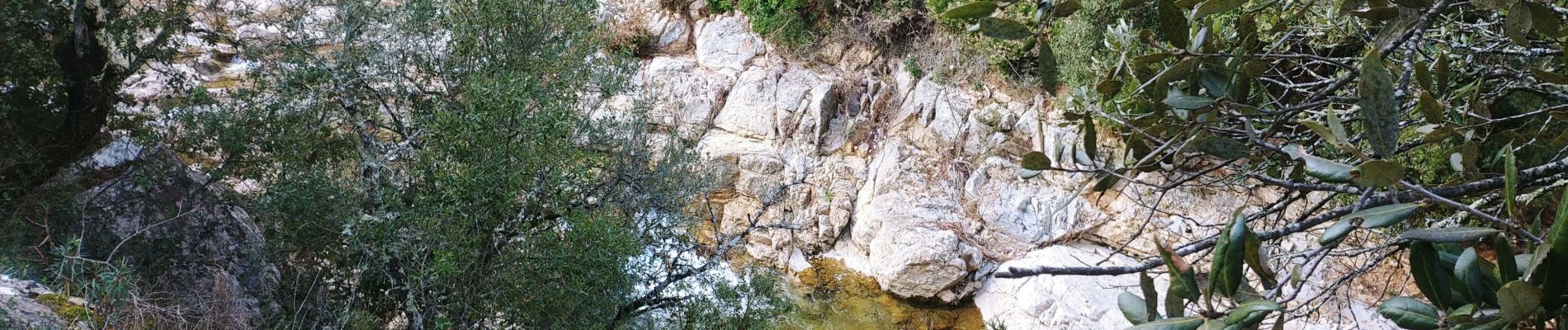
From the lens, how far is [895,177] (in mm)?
8953

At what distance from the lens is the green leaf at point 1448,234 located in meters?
0.95

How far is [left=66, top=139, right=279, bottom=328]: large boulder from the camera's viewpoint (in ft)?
14.8

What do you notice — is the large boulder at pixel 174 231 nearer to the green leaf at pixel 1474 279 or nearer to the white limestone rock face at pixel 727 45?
the green leaf at pixel 1474 279

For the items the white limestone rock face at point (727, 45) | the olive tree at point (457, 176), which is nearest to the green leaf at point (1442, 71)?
the olive tree at point (457, 176)

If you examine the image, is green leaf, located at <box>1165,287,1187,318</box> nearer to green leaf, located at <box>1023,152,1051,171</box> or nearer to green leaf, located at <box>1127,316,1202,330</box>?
green leaf, located at <box>1127,316,1202,330</box>

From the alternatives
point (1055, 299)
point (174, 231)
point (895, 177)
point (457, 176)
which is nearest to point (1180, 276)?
point (457, 176)

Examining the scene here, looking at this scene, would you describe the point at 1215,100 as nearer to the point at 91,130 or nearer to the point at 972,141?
the point at 91,130

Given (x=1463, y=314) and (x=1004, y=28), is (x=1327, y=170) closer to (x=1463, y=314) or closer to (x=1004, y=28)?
(x=1463, y=314)

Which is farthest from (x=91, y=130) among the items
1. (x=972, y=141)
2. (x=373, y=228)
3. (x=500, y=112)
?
(x=972, y=141)

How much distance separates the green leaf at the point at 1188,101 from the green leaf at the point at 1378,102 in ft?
1.18

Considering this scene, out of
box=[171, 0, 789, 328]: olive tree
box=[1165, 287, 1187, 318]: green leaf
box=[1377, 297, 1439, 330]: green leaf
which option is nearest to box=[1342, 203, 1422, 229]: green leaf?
box=[1377, 297, 1439, 330]: green leaf

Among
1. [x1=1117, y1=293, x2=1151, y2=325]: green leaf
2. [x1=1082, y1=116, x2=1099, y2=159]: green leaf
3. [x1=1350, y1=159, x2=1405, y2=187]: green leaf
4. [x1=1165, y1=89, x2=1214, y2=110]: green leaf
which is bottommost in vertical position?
[x1=1117, y1=293, x2=1151, y2=325]: green leaf

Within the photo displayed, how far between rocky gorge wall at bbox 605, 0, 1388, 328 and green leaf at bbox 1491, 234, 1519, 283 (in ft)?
18.7

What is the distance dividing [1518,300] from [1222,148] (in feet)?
1.75
